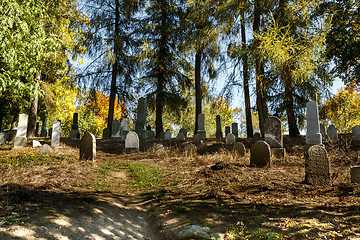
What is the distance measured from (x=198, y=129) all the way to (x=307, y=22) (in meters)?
9.09

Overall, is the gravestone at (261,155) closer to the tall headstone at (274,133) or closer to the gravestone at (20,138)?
the tall headstone at (274,133)

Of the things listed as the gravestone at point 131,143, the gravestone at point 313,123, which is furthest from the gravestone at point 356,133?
the gravestone at point 131,143

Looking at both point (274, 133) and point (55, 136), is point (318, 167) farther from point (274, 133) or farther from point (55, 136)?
point (55, 136)

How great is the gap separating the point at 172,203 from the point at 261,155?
401 cm

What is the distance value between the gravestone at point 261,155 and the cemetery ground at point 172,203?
10.8 inches

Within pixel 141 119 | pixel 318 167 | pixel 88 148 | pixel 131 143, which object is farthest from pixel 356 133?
pixel 88 148

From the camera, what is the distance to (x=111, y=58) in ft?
63.9

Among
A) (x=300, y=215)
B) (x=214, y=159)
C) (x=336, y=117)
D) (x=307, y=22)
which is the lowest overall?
(x=300, y=215)

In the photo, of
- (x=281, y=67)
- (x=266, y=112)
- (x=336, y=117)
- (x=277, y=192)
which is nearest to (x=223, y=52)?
(x=266, y=112)

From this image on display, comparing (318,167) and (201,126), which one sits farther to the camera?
(201,126)

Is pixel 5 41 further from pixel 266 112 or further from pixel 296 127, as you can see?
pixel 296 127

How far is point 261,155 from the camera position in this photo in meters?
8.22

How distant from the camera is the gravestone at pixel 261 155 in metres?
8.16

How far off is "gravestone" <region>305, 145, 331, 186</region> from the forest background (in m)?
6.02
